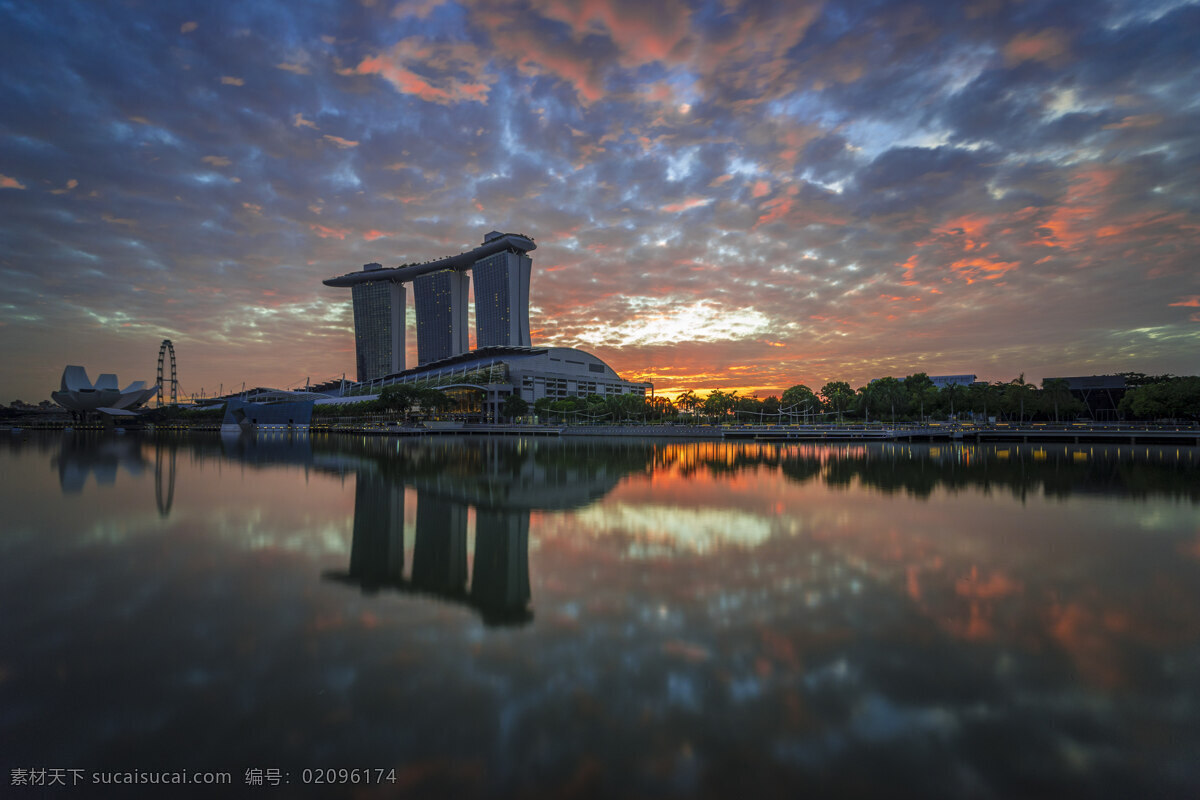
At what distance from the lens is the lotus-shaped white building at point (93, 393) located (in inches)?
3494

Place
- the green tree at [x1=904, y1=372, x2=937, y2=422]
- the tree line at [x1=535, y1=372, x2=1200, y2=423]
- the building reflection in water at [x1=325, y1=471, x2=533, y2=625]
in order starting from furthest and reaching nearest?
1. the green tree at [x1=904, y1=372, x2=937, y2=422]
2. the tree line at [x1=535, y1=372, x2=1200, y2=423]
3. the building reflection in water at [x1=325, y1=471, x2=533, y2=625]

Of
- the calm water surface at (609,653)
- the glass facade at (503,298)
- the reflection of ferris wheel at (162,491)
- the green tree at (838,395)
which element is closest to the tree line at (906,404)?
the green tree at (838,395)

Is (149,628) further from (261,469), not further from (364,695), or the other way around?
(261,469)

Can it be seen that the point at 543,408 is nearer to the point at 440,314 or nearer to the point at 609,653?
the point at 440,314

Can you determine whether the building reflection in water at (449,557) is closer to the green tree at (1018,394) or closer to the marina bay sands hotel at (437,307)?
the green tree at (1018,394)

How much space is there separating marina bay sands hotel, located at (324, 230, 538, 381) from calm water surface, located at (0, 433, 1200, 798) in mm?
140651

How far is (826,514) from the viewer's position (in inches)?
570

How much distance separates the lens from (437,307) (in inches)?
6649

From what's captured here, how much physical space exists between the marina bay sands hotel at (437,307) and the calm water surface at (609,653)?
461ft

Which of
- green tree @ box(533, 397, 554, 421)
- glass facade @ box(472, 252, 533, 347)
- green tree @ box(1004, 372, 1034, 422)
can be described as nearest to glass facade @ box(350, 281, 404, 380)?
glass facade @ box(472, 252, 533, 347)

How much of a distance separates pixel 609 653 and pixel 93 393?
387ft

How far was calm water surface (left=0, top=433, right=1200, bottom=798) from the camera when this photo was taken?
4.02 meters

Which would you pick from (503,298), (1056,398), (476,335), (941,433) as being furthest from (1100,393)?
(476,335)

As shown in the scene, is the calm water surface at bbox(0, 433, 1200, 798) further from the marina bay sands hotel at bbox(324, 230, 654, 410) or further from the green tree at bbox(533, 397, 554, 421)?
the marina bay sands hotel at bbox(324, 230, 654, 410)
